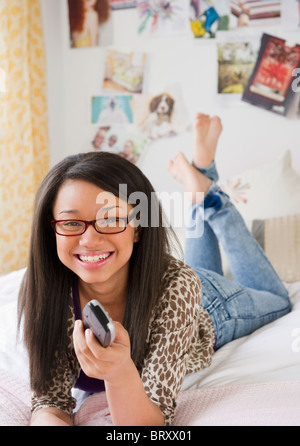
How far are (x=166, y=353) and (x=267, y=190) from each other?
1255mm

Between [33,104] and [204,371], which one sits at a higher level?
[33,104]

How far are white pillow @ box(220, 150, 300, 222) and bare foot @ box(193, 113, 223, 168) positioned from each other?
0.49 meters

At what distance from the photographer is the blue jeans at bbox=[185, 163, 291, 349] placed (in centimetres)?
132

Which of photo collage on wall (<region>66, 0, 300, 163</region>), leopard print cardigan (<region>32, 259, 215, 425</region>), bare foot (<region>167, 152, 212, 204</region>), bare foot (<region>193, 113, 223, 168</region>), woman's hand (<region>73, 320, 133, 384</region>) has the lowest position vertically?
leopard print cardigan (<region>32, 259, 215, 425</region>)

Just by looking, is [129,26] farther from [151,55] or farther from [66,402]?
[66,402]

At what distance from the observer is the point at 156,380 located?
88 cm

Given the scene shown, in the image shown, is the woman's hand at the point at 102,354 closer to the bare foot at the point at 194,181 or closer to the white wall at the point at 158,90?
the bare foot at the point at 194,181

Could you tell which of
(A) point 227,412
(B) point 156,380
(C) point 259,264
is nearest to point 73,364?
(B) point 156,380

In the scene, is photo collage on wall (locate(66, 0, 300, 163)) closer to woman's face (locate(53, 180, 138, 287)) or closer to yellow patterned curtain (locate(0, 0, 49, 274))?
yellow patterned curtain (locate(0, 0, 49, 274))

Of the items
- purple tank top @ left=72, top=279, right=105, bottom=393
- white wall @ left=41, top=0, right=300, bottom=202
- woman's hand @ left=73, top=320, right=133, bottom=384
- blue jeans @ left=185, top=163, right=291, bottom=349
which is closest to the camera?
woman's hand @ left=73, top=320, right=133, bottom=384

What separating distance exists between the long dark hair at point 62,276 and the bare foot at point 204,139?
0.60m

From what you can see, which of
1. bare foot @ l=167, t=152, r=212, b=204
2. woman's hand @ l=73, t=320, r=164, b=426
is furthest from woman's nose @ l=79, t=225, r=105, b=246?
bare foot @ l=167, t=152, r=212, b=204

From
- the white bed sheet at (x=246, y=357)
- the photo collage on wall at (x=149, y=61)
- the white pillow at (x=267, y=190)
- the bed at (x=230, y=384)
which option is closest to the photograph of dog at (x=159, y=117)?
the photo collage on wall at (x=149, y=61)

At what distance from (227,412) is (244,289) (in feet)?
1.90
